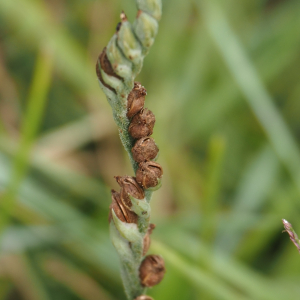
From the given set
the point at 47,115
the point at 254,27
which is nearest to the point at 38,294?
the point at 47,115

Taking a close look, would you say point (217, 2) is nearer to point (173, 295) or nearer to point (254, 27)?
point (254, 27)

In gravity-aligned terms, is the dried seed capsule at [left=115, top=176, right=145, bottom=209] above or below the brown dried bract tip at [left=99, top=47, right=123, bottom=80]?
below

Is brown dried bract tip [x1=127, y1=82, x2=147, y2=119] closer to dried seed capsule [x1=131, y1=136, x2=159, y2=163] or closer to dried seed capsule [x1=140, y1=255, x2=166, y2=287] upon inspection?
dried seed capsule [x1=131, y1=136, x2=159, y2=163]

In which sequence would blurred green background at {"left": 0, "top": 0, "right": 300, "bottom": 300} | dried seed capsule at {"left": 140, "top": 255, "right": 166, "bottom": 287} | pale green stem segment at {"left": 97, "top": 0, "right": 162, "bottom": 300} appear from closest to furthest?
pale green stem segment at {"left": 97, "top": 0, "right": 162, "bottom": 300} → dried seed capsule at {"left": 140, "top": 255, "right": 166, "bottom": 287} → blurred green background at {"left": 0, "top": 0, "right": 300, "bottom": 300}

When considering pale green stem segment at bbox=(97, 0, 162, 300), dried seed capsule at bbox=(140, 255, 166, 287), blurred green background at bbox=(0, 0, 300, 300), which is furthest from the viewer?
blurred green background at bbox=(0, 0, 300, 300)

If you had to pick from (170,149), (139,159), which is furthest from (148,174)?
(170,149)

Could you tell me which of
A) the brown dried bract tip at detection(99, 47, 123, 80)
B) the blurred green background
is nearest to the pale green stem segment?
the brown dried bract tip at detection(99, 47, 123, 80)

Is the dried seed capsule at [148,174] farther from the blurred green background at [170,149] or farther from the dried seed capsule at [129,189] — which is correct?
the blurred green background at [170,149]
